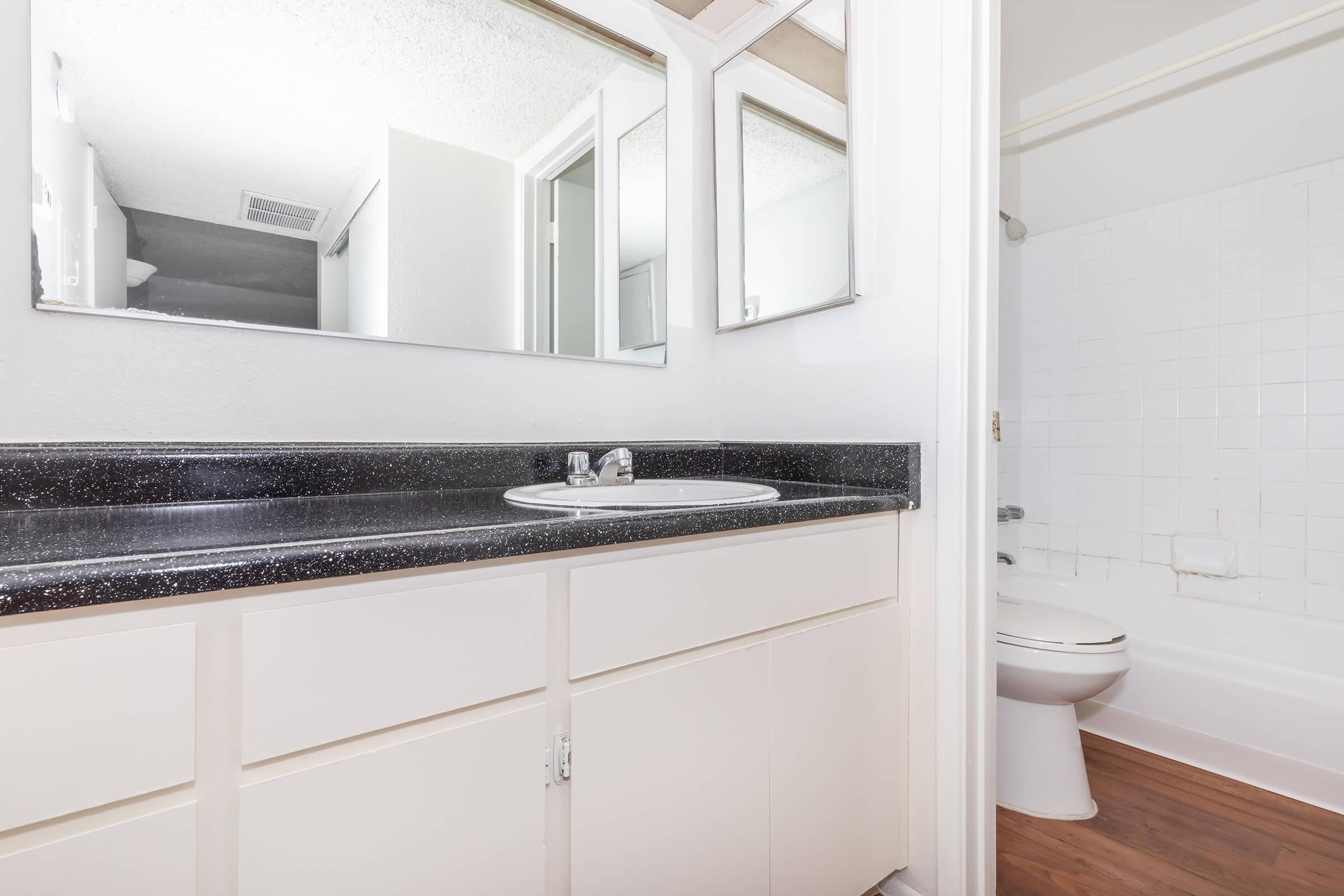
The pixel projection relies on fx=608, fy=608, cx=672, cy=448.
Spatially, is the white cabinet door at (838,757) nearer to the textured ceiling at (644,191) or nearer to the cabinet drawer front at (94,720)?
the cabinet drawer front at (94,720)

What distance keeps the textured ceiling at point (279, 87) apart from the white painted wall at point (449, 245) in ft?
0.15

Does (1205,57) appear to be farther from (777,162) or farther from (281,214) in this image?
(281,214)

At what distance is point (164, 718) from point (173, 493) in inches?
21.3

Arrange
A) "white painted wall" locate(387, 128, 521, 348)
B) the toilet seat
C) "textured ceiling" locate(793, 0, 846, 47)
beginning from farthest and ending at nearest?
the toilet seat → "textured ceiling" locate(793, 0, 846, 47) → "white painted wall" locate(387, 128, 521, 348)

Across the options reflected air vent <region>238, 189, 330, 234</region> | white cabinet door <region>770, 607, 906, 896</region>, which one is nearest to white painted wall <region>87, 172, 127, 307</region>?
reflected air vent <region>238, 189, 330, 234</region>

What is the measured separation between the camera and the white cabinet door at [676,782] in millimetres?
784

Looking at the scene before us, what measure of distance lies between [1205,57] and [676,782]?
7.92 feet

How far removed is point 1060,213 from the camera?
8.30 ft

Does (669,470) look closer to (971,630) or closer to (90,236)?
(971,630)

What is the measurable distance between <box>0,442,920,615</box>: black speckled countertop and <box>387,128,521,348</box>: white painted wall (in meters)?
0.25

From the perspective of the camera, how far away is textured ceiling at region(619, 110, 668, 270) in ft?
5.01

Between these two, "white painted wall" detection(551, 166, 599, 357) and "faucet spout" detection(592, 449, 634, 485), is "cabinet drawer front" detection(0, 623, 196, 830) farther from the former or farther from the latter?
"white painted wall" detection(551, 166, 599, 357)

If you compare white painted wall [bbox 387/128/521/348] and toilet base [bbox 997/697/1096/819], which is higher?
white painted wall [bbox 387/128/521/348]

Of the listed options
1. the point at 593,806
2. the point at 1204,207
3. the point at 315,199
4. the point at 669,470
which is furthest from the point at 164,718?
the point at 1204,207
